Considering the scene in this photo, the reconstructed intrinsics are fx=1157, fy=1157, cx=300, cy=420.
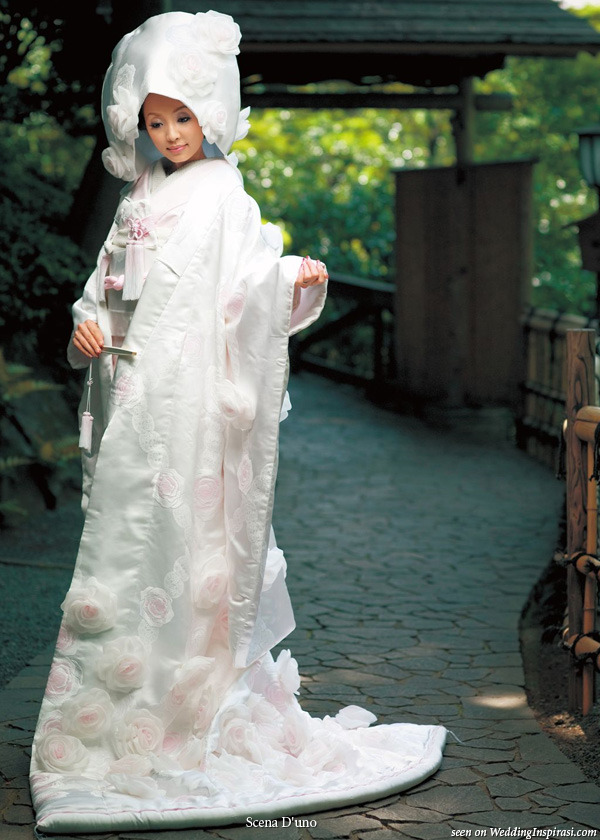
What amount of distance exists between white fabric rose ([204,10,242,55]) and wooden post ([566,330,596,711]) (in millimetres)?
1463

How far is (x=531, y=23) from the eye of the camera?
8.91m

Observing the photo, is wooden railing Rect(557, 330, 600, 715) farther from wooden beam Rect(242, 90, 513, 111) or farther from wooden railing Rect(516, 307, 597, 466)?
wooden beam Rect(242, 90, 513, 111)

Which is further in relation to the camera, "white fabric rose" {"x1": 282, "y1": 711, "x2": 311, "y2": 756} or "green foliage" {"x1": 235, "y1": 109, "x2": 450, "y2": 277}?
"green foliage" {"x1": 235, "y1": 109, "x2": 450, "y2": 277}

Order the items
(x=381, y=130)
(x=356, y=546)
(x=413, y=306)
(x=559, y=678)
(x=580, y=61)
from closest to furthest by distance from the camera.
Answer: (x=559, y=678), (x=356, y=546), (x=413, y=306), (x=580, y=61), (x=381, y=130)

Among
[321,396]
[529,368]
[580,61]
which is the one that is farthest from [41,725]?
[580,61]

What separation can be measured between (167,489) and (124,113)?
104 centimetres

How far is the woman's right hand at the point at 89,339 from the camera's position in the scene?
3.24 m

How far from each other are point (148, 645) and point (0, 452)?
3.90 metres

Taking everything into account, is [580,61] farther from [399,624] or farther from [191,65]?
[191,65]

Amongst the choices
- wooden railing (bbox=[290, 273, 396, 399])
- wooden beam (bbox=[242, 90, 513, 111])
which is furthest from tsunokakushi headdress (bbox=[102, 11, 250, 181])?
wooden railing (bbox=[290, 273, 396, 399])

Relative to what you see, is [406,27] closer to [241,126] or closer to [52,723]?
[241,126]

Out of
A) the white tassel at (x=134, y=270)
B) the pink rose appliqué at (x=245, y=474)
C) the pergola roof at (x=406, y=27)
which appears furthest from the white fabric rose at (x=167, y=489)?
the pergola roof at (x=406, y=27)

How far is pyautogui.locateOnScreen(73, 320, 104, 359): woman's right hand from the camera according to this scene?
10.6 feet

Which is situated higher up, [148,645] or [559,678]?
[148,645]
